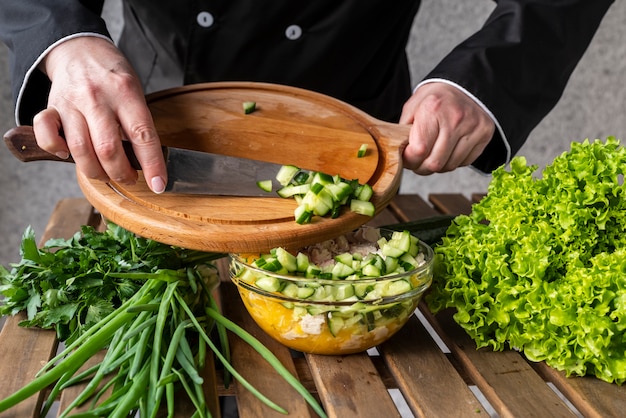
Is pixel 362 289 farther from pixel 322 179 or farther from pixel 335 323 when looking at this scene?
pixel 322 179

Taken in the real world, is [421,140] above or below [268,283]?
above

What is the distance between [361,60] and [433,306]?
2.66 feet

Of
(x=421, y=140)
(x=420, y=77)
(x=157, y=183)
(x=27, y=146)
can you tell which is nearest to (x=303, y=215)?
(x=157, y=183)

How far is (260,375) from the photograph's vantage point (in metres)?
1.20

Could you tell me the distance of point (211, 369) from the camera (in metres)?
1.22

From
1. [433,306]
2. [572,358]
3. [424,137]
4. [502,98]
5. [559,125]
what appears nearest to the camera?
[572,358]

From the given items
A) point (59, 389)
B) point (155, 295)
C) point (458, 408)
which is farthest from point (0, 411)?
point (458, 408)

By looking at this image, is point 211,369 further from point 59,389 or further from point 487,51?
point 487,51

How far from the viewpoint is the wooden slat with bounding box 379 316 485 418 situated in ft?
3.69

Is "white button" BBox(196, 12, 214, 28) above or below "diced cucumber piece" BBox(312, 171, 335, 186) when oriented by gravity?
below

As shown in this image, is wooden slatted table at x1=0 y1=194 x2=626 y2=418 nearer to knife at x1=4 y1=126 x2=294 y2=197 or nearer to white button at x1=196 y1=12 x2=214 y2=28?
knife at x1=4 y1=126 x2=294 y2=197

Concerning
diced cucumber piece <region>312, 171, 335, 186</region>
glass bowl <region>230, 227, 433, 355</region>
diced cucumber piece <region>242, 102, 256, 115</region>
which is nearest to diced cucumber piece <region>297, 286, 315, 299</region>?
glass bowl <region>230, 227, 433, 355</region>

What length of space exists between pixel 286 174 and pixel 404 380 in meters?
0.42

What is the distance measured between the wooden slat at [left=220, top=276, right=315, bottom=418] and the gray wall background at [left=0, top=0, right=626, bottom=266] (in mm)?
1799
